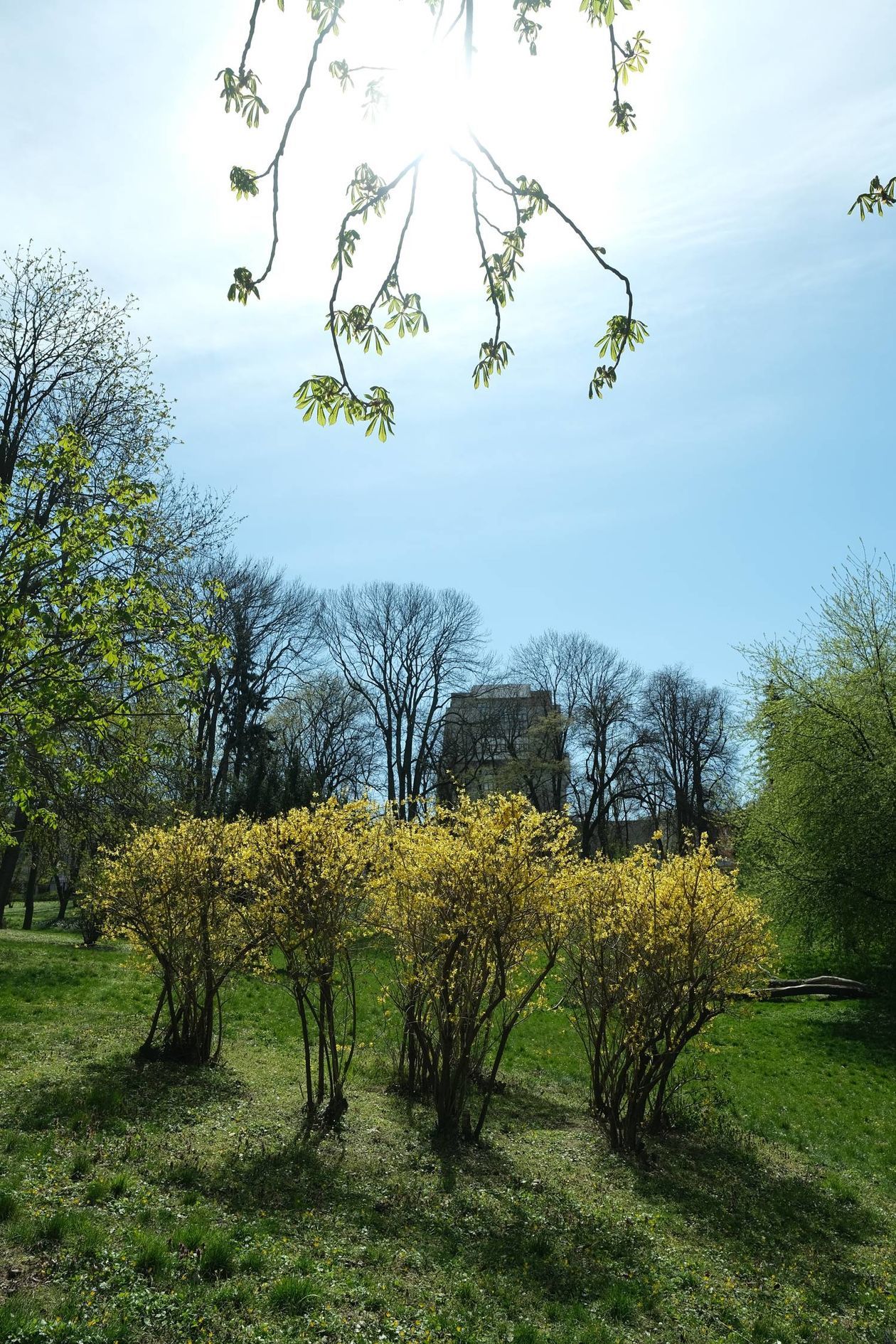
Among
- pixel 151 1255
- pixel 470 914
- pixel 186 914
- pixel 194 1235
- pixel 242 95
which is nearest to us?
pixel 242 95

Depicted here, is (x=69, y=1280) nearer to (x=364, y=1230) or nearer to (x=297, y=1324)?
(x=297, y=1324)

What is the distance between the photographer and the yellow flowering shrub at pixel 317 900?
8195 millimetres

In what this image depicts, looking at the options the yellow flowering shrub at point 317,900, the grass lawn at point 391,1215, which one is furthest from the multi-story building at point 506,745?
the yellow flowering shrub at point 317,900

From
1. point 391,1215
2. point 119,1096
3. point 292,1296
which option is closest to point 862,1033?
point 391,1215

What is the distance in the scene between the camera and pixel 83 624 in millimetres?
7719

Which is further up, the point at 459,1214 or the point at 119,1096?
the point at 119,1096

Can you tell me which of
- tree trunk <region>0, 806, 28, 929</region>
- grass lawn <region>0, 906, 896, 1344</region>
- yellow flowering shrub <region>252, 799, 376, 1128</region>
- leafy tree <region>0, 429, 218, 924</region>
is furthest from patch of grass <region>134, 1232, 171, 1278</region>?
tree trunk <region>0, 806, 28, 929</region>

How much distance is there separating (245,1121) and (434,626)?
28.5 m

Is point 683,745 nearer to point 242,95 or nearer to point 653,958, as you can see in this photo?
point 653,958

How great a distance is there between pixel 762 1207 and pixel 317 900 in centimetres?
536

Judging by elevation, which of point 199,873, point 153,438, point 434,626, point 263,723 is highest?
point 434,626

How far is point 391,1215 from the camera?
20.5ft

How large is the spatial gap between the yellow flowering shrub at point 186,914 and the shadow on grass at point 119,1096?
0.58 meters

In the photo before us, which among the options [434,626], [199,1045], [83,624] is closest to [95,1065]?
[199,1045]
